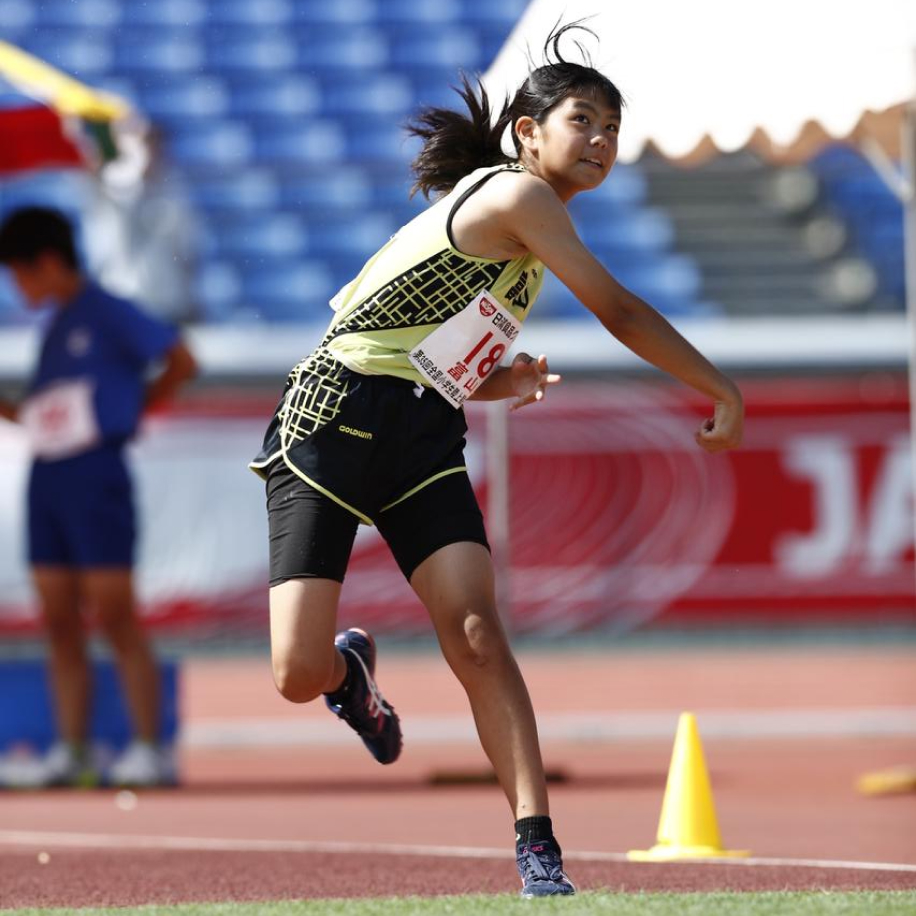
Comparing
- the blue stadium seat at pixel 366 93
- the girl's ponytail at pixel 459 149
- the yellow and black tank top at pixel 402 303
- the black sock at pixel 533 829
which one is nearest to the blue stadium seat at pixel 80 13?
the blue stadium seat at pixel 366 93

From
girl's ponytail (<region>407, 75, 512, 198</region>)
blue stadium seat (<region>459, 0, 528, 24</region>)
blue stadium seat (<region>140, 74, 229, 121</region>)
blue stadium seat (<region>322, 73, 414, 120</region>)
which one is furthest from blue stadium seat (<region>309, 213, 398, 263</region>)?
girl's ponytail (<region>407, 75, 512, 198</region>)

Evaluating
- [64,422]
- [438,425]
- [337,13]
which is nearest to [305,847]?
[438,425]

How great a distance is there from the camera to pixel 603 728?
36.7 feet

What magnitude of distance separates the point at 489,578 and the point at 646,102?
3.86 m

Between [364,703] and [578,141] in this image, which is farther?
[364,703]

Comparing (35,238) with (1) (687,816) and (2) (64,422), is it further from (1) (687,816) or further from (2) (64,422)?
(1) (687,816)

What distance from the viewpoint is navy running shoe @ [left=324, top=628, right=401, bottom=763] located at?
5000 millimetres

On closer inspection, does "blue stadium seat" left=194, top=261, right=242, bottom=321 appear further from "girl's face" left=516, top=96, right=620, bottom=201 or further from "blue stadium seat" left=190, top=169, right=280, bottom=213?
"girl's face" left=516, top=96, right=620, bottom=201

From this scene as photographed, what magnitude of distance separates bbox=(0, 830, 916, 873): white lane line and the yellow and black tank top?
1.87m

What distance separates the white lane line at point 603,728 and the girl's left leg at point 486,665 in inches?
262

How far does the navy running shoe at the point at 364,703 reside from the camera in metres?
5.00

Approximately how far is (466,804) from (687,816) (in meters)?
2.24

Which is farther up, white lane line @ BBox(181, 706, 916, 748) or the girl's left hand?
the girl's left hand

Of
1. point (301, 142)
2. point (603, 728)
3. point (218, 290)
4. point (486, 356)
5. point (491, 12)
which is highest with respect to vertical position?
point (491, 12)
